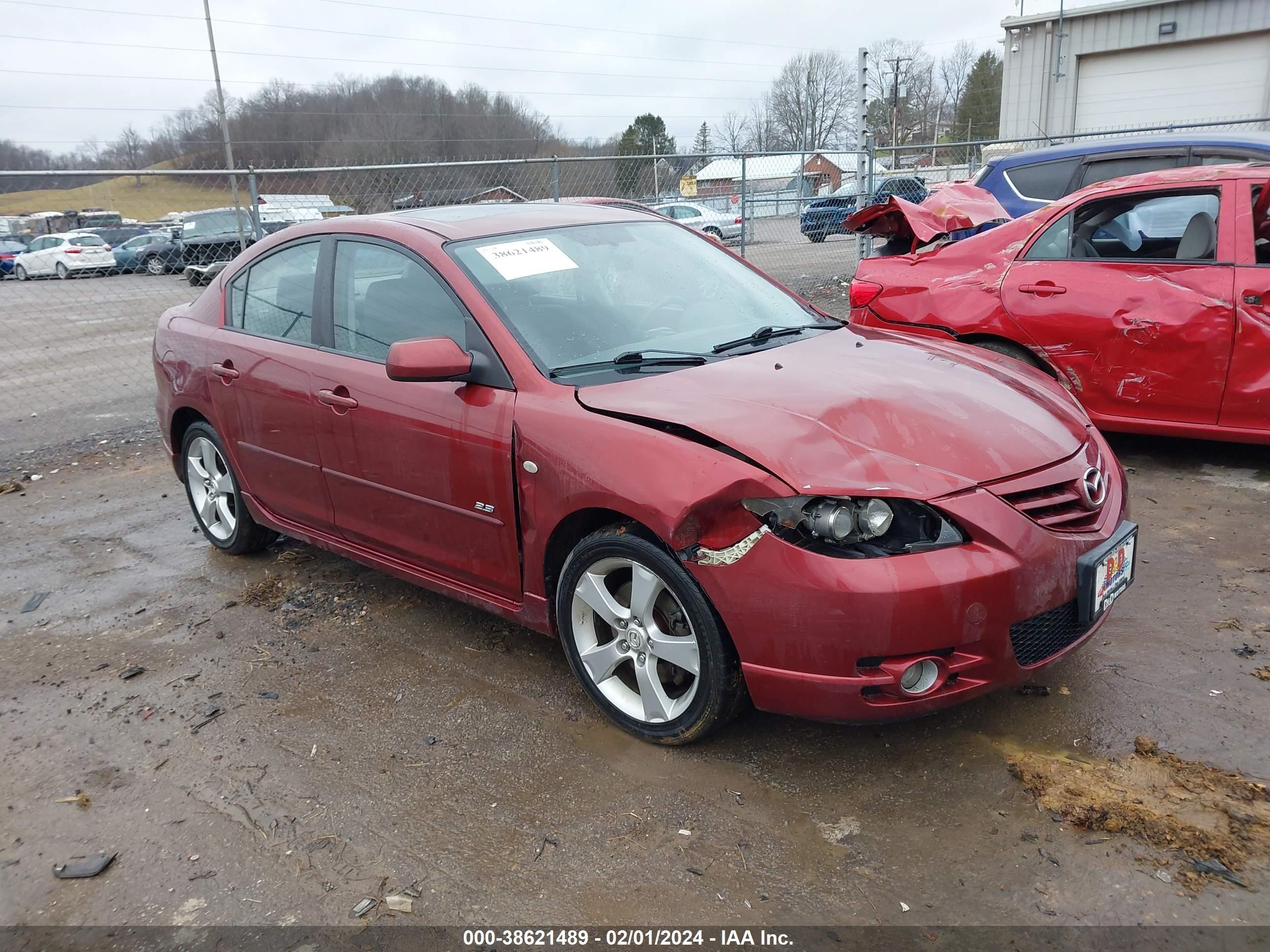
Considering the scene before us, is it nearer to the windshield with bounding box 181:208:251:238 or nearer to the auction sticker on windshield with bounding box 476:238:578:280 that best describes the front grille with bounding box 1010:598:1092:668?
the auction sticker on windshield with bounding box 476:238:578:280

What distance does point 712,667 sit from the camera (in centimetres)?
277

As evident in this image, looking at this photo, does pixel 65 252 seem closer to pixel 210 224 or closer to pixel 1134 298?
pixel 210 224

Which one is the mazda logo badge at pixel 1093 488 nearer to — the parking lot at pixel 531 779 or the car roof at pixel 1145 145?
the parking lot at pixel 531 779

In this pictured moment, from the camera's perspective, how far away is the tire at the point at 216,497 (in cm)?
473

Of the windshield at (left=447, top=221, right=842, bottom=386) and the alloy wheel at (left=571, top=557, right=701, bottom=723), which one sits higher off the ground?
the windshield at (left=447, top=221, right=842, bottom=386)

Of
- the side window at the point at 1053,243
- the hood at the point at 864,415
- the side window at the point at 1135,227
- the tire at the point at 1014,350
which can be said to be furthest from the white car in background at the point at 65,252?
the hood at the point at 864,415

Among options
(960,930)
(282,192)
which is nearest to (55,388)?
Answer: (282,192)

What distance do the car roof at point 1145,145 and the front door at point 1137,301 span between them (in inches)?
96.6

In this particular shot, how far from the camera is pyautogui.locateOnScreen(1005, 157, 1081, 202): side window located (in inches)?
304

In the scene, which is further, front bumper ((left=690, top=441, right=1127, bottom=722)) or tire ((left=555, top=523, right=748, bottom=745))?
tire ((left=555, top=523, right=748, bottom=745))

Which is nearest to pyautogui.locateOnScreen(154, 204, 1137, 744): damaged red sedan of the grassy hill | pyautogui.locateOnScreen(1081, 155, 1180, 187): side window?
pyautogui.locateOnScreen(1081, 155, 1180, 187): side window

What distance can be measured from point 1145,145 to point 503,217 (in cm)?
576

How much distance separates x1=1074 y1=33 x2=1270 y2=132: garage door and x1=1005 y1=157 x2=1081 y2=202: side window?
18.8 metres

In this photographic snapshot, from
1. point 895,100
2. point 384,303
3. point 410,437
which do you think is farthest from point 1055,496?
point 895,100
